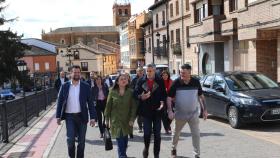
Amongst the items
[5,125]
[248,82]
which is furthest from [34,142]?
[248,82]

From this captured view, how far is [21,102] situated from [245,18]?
1158 centimetres

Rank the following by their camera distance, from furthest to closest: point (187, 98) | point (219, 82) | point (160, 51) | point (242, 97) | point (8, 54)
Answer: point (8, 54)
point (160, 51)
point (219, 82)
point (242, 97)
point (187, 98)

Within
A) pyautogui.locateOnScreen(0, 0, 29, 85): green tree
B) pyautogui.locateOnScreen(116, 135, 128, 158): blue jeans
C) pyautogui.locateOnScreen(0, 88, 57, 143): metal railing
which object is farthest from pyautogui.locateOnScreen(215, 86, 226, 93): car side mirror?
pyautogui.locateOnScreen(0, 0, 29, 85): green tree

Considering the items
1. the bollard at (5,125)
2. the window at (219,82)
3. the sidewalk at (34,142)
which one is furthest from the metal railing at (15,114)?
the window at (219,82)

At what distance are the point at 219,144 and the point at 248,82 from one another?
391 cm

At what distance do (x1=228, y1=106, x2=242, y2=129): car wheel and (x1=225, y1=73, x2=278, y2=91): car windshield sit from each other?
2.26ft

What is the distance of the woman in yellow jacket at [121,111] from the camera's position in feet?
25.6

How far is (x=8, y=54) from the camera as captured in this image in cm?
5656

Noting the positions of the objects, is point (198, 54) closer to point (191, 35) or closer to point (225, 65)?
point (191, 35)

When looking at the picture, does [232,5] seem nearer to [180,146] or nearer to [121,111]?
[180,146]

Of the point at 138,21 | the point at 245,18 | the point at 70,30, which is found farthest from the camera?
the point at 70,30

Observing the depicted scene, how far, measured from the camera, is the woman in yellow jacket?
7.80 meters

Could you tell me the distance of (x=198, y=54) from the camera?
112 feet

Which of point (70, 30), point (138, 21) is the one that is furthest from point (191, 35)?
point (70, 30)
